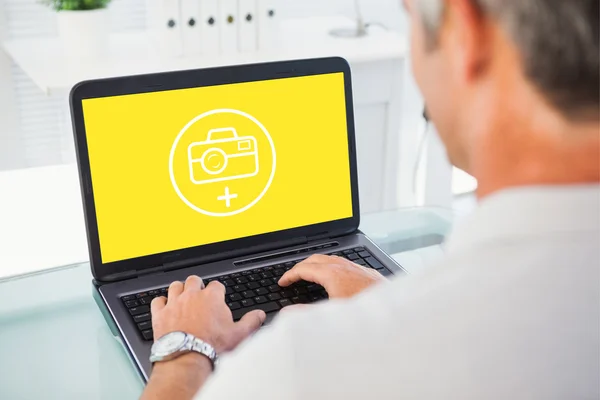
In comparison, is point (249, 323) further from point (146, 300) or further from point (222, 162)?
point (222, 162)

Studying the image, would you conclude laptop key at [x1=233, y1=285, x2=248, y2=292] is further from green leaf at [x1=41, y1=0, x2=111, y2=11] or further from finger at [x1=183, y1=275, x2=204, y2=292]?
green leaf at [x1=41, y1=0, x2=111, y2=11]

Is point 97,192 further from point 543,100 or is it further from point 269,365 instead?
point 543,100

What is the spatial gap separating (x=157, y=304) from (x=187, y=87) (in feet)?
1.12

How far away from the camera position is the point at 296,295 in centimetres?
117

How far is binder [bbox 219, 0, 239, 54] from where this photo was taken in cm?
212

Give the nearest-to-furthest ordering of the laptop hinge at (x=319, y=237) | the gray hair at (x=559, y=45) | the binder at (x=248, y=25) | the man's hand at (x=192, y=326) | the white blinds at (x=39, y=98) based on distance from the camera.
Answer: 1. the gray hair at (x=559, y=45)
2. the man's hand at (x=192, y=326)
3. the laptop hinge at (x=319, y=237)
4. the binder at (x=248, y=25)
5. the white blinds at (x=39, y=98)

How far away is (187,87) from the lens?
1.23 metres

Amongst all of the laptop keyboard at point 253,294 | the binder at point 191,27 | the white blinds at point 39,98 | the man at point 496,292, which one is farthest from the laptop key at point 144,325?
the white blinds at point 39,98

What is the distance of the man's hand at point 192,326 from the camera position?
0.91 meters

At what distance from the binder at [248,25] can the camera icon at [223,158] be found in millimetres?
949

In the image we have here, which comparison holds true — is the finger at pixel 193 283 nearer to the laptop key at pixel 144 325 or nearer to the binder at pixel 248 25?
the laptop key at pixel 144 325

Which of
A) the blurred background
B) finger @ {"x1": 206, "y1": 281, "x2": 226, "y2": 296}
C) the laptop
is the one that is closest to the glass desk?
the laptop

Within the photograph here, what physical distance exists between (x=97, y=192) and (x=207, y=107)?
0.69 feet

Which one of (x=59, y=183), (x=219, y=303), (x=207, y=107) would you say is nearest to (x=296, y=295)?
(x=219, y=303)
